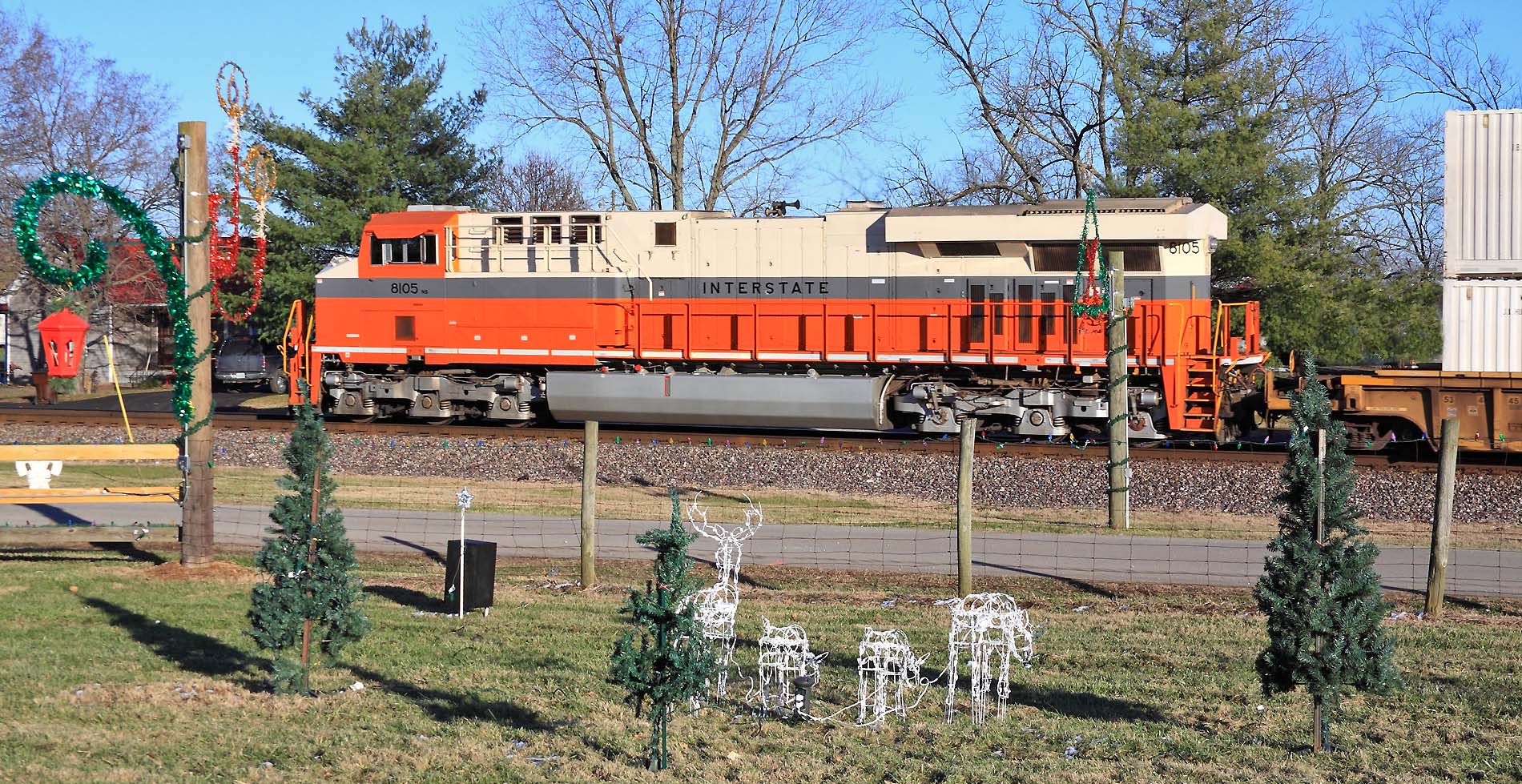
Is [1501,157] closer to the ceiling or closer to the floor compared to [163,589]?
closer to the ceiling

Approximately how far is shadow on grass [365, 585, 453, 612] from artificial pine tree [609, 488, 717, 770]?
4613mm

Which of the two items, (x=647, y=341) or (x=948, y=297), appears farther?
(x=647, y=341)

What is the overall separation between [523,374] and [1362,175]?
26.2 metres

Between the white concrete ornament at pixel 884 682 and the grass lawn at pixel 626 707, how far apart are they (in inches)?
6.9

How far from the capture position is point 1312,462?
7.14 m

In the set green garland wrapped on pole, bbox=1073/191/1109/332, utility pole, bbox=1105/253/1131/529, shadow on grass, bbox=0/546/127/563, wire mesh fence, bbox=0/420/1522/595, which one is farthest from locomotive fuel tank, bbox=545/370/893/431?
shadow on grass, bbox=0/546/127/563

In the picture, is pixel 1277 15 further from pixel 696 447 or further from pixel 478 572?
pixel 478 572

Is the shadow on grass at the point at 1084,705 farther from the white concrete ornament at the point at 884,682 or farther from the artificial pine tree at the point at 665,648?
the artificial pine tree at the point at 665,648

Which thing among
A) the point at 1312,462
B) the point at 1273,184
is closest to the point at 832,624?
the point at 1312,462

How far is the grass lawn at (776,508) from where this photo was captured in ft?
50.6

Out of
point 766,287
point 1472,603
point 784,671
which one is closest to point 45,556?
point 784,671

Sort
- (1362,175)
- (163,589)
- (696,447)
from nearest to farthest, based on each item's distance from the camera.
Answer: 1. (163,589)
2. (696,447)
3. (1362,175)

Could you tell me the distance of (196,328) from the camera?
1228 centimetres

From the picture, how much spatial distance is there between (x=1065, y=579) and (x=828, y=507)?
5.54 m
